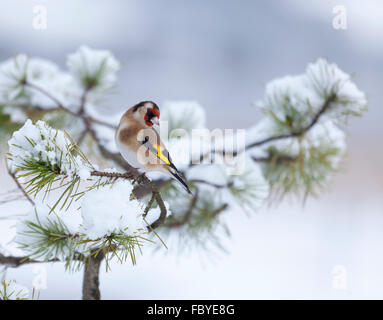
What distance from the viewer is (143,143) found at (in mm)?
354

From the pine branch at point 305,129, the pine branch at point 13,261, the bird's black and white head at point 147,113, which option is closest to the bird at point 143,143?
the bird's black and white head at point 147,113

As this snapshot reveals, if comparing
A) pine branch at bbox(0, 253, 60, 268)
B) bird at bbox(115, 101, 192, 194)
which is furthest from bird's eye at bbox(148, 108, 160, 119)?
pine branch at bbox(0, 253, 60, 268)

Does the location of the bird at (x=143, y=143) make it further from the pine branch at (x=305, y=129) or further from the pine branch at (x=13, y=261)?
the pine branch at (x=305, y=129)

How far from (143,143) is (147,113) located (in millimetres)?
28

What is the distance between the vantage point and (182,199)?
0.70 meters

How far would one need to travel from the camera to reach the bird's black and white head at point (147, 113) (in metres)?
0.34

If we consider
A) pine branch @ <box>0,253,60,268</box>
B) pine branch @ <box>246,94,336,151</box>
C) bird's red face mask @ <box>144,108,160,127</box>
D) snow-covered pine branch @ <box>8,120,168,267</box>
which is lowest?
pine branch @ <box>0,253,60,268</box>

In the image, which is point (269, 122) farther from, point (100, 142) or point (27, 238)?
point (27, 238)

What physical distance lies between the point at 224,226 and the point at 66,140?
446 millimetres

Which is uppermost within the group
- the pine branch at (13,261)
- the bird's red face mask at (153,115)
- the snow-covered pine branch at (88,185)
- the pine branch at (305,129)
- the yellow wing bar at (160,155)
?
the pine branch at (305,129)

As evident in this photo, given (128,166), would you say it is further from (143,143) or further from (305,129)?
(305,129)

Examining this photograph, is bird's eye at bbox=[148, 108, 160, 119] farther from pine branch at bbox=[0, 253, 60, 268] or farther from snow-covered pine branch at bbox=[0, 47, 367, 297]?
pine branch at bbox=[0, 253, 60, 268]

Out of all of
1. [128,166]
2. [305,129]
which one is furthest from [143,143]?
[305,129]

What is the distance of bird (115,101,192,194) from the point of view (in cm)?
34
